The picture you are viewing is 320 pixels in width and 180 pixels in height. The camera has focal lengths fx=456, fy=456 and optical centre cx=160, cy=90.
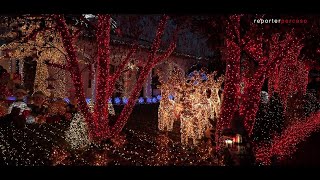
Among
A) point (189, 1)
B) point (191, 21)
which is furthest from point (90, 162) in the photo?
point (191, 21)

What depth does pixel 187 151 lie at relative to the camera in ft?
31.8

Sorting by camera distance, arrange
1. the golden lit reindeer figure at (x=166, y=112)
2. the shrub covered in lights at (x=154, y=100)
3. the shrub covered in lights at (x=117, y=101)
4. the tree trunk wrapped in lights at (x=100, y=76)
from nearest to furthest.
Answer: the tree trunk wrapped in lights at (x=100, y=76)
the golden lit reindeer figure at (x=166, y=112)
the shrub covered in lights at (x=117, y=101)
the shrub covered in lights at (x=154, y=100)

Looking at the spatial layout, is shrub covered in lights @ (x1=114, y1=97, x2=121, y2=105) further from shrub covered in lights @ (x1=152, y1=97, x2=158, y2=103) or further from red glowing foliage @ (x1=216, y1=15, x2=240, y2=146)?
red glowing foliage @ (x1=216, y1=15, x2=240, y2=146)

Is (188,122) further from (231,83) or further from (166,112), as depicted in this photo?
(231,83)

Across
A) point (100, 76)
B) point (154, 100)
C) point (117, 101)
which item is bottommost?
point (154, 100)

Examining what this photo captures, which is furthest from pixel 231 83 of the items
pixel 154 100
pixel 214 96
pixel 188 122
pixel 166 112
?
pixel 154 100

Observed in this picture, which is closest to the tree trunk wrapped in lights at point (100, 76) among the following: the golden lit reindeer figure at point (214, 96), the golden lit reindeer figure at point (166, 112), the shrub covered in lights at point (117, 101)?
the golden lit reindeer figure at point (166, 112)

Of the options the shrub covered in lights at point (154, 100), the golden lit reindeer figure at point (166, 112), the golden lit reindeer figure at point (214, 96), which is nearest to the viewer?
the golden lit reindeer figure at point (166, 112)

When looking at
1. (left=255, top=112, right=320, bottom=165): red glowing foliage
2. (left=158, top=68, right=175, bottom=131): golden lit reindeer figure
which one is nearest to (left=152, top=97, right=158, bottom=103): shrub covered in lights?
(left=255, top=112, right=320, bottom=165): red glowing foliage

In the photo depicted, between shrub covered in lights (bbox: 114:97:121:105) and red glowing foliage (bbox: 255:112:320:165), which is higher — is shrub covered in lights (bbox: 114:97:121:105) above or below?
above

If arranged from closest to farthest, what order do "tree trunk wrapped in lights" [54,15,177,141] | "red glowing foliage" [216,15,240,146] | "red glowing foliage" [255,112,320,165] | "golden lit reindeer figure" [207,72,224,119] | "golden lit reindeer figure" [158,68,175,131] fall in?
"tree trunk wrapped in lights" [54,15,177,141], "red glowing foliage" [255,112,320,165], "red glowing foliage" [216,15,240,146], "golden lit reindeer figure" [158,68,175,131], "golden lit reindeer figure" [207,72,224,119]

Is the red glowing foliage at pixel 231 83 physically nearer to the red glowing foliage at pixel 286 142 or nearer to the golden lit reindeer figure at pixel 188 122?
the red glowing foliage at pixel 286 142

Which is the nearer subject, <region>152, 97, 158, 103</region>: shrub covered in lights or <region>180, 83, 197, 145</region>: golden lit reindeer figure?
<region>180, 83, 197, 145</region>: golden lit reindeer figure

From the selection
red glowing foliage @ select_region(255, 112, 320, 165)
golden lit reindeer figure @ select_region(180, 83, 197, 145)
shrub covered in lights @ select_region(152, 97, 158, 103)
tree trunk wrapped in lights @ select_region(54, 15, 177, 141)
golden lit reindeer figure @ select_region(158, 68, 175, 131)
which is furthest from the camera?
shrub covered in lights @ select_region(152, 97, 158, 103)
